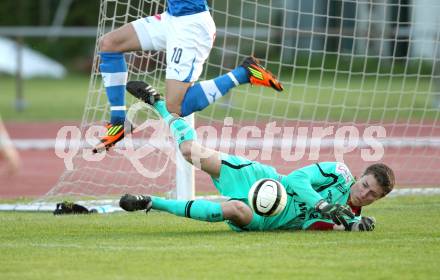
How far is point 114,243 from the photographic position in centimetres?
745

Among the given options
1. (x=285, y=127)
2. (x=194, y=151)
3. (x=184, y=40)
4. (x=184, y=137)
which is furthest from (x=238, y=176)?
(x=285, y=127)

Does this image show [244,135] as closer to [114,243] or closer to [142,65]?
[142,65]

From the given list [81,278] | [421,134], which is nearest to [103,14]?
[81,278]

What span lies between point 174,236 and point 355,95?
1625cm

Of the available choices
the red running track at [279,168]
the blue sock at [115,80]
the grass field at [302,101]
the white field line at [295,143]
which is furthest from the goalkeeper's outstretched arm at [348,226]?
the grass field at [302,101]

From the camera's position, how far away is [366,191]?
7.79m

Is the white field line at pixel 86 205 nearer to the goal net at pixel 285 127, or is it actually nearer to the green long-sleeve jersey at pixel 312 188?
the goal net at pixel 285 127

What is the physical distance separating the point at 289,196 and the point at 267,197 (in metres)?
0.39

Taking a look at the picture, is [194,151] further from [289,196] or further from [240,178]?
[289,196]

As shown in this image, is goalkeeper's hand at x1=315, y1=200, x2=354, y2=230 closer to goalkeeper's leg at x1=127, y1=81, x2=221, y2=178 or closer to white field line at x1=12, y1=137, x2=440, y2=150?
goalkeeper's leg at x1=127, y1=81, x2=221, y2=178

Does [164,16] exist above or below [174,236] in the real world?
above

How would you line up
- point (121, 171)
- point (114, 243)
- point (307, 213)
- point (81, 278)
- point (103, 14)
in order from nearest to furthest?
point (81, 278) → point (114, 243) → point (307, 213) → point (103, 14) → point (121, 171)

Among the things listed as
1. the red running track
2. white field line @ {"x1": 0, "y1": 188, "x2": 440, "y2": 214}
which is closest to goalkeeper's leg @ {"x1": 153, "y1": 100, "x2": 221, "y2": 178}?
white field line @ {"x1": 0, "y1": 188, "x2": 440, "y2": 214}

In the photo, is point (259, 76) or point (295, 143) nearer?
point (259, 76)
